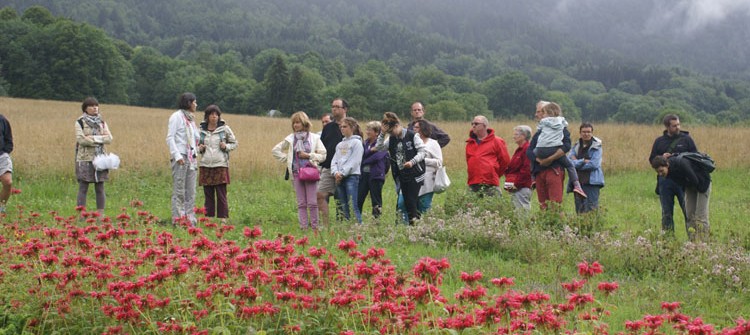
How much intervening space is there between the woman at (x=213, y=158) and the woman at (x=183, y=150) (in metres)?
0.33

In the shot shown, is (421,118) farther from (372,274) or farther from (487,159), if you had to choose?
(372,274)

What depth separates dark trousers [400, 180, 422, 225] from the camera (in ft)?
33.1

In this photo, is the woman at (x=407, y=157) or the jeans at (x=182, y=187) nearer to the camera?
the woman at (x=407, y=157)

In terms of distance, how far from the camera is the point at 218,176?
11164mm

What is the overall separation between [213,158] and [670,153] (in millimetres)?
6915

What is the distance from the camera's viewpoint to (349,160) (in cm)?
1054

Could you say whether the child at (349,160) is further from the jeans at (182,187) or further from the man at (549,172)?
the man at (549,172)

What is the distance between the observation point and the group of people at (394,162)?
1008 centimetres

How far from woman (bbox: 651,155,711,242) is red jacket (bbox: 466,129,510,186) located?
85.2 inches

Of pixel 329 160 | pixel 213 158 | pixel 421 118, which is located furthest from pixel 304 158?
pixel 421 118

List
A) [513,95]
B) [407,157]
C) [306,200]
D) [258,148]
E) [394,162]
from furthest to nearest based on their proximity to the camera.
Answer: [513,95]
[258,148]
[306,200]
[394,162]
[407,157]

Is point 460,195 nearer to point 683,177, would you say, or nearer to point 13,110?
point 683,177

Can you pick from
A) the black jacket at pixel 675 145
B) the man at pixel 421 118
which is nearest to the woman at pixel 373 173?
the man at pixel 421 118

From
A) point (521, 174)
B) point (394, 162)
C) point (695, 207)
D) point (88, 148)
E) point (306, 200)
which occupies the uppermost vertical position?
point (88, 148)
